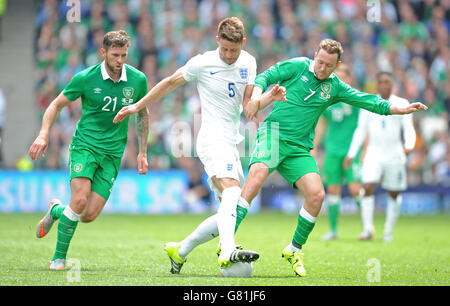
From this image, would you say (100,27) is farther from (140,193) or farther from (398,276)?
(398,276)

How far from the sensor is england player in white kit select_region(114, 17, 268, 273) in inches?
289

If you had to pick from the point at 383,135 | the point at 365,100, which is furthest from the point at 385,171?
the point at 365,100

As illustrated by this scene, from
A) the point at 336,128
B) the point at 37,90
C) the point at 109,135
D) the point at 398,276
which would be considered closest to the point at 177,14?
the point at 37,90

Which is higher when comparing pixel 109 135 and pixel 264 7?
pixel 264 7

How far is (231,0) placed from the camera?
22.9m

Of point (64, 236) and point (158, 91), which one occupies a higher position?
point (158, 91)

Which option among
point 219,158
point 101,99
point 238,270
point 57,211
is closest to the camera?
point 238,270

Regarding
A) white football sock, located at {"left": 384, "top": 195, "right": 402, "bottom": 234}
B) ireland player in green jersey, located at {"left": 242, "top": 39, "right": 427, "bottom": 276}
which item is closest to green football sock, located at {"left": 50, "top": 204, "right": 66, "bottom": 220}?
ireland player in green jersey, located at {"left": 242, "top": 39, "right": 427, "bottom": 276}

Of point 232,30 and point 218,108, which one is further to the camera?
point 218,108

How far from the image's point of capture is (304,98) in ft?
25.9

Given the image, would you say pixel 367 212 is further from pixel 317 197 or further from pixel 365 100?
pixel 317 197

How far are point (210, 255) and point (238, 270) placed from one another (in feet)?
8.19

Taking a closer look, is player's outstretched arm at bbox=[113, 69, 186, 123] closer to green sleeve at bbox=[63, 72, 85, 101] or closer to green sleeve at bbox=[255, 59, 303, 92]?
green sleeve at bbox=[63, 72, 85, 101]
